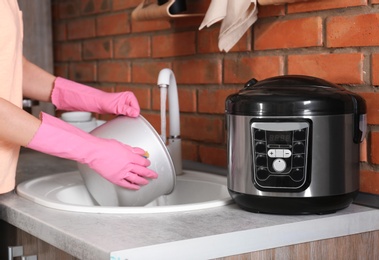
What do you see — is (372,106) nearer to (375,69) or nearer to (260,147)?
(375,69)

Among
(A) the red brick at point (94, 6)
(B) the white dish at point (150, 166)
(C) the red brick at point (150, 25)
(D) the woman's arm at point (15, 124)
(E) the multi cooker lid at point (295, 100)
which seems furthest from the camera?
(A) the red brick at point (94, 6)

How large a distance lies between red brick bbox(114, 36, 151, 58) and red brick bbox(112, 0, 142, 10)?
0.10 metres

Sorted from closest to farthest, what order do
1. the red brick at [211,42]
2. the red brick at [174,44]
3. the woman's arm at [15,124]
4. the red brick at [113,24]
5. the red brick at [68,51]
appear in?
the woman's arm at [15,124]
the red brick at [211,42]
the red brick at [174,44]
the red brick at [113,24]
the red brick at [68,51]

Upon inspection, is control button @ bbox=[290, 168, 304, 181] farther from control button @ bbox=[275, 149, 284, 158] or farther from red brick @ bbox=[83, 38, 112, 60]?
red brick @ bbox=[83, 38, 112, 60]

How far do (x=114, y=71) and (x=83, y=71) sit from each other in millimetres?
255

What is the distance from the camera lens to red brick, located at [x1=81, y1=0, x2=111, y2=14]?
2.35 m

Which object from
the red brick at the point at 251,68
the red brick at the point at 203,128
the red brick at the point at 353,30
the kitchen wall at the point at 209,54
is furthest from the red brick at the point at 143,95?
the red brick at the point at 353,30

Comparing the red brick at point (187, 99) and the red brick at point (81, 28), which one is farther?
the red brick at point (81, 28)

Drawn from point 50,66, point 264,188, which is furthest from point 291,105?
point 50,66

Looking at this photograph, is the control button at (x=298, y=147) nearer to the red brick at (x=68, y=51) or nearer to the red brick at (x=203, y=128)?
the red brick at (x=203, y=128)

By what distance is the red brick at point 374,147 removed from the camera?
1.36m

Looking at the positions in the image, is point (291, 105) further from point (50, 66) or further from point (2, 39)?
point (50, 66)

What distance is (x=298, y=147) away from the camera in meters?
1.19

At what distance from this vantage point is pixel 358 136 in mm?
1254
